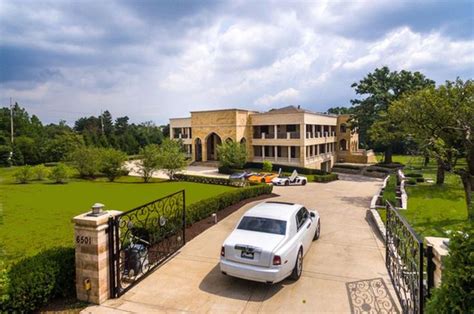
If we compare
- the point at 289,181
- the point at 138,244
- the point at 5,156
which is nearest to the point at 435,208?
the point at 289,181

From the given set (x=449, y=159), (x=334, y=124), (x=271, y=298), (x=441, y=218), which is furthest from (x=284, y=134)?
(x=271, y=298)

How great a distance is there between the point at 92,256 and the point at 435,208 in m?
17.4

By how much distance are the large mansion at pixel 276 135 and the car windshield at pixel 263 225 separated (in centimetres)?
3187

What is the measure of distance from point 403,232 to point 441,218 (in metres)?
11.0

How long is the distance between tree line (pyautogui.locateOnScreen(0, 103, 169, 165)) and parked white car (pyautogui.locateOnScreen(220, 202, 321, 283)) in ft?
119

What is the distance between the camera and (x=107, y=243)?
20.7 ft

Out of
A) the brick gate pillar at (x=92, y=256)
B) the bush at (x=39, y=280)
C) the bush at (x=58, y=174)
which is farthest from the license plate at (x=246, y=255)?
the bush at (x=58, y=174)

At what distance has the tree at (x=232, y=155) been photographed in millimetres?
37688

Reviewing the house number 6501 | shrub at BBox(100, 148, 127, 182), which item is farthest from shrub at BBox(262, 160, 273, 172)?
the house number 6501

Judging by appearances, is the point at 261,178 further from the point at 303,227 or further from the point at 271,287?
the point at 271,287

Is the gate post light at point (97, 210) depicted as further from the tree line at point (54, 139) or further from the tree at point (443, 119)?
the tree line at point (54, 139)

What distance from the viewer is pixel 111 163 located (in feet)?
98.4

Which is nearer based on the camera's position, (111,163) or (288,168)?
(111,163)

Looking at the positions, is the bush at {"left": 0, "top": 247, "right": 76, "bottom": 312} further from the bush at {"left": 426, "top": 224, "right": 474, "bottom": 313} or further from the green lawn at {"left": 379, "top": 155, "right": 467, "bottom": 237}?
the green lawn at {"left": 379, "top": 155, "right": 467, "bottom": 237}
